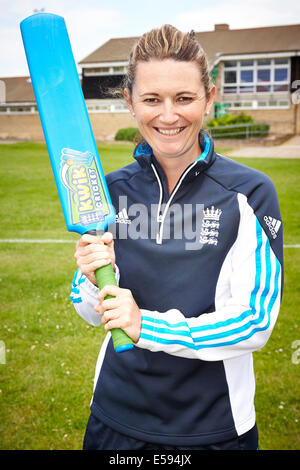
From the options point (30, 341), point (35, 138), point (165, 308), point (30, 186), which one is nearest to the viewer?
point (165, 308)

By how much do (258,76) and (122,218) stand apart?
91.2 feet

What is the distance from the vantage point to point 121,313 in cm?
124

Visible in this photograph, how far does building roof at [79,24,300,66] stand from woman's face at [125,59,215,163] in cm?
2573

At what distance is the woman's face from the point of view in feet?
4.43

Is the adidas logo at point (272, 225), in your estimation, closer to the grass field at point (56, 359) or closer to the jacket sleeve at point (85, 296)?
the jacket sleeve at point (85, 296)

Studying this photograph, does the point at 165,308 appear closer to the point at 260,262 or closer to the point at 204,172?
the point at 260,262

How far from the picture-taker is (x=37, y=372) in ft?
11.2

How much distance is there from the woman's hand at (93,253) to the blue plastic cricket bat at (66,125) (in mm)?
65

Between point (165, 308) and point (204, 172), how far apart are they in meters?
0.46

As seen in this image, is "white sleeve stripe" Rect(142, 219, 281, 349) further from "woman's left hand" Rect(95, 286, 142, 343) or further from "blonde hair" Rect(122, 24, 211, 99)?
"blonde hair" Rect(122, 24, 211, 99)

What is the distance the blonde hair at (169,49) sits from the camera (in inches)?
53.2

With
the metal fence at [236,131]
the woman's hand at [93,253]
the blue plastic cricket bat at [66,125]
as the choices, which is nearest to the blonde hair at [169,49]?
the blue plastic cricket bat at [66,125]

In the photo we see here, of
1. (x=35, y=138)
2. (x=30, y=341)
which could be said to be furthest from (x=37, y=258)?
(x=35, y=138)

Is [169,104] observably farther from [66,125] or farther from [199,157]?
[66,125]
